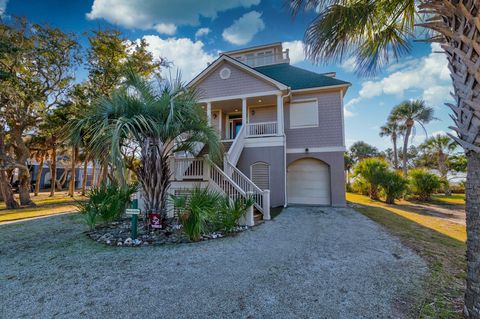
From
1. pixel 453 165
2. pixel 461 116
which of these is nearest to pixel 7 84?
pixel 461 116

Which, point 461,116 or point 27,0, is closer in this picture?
point 461,116

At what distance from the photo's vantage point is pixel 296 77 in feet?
45.5

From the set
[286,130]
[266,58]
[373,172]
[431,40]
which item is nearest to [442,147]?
[373,172]

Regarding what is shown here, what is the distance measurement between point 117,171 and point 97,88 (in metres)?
12.6

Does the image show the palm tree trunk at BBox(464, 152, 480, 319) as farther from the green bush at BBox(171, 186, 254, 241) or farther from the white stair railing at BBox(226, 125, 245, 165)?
the white stair railing at BBox(226, 125, 245, 165)

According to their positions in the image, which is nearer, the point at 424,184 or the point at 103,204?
the point at 103,204

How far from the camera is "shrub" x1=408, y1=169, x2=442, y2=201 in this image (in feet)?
55.4

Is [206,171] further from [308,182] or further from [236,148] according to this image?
[308,182]

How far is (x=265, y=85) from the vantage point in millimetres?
11789

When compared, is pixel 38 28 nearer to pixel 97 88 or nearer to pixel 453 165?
pixel 97 88

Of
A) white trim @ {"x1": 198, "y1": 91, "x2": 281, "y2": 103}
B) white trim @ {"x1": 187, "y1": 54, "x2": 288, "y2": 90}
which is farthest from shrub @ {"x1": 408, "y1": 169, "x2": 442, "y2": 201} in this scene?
white trim @ {"x1": 198, "y1": 91, "x2": 281, "y2": 103}

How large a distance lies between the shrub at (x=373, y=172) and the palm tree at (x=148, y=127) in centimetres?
1396

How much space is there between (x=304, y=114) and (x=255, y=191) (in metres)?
6.29

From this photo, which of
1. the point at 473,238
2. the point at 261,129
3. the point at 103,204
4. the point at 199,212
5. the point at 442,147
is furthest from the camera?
the point at 442,147
